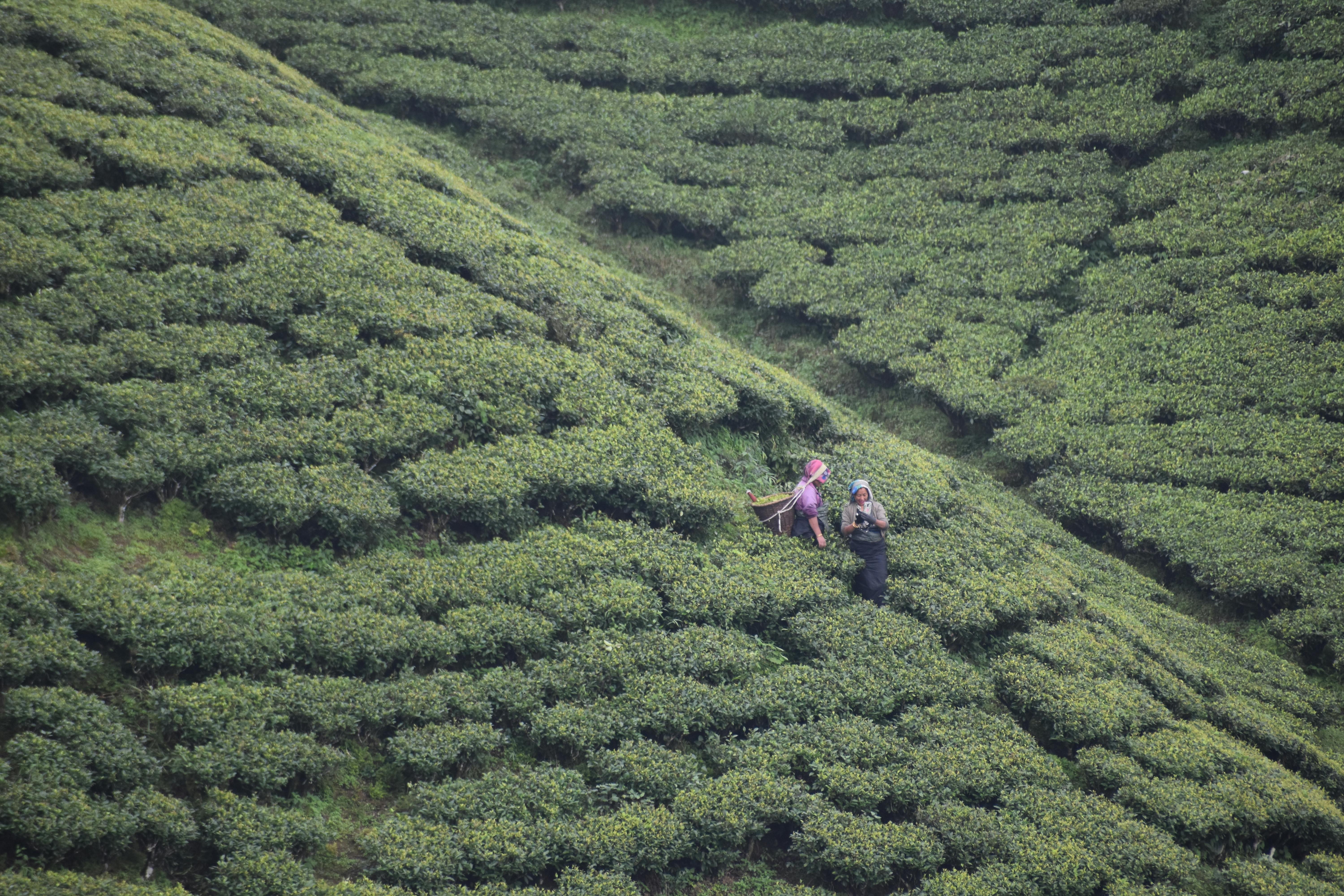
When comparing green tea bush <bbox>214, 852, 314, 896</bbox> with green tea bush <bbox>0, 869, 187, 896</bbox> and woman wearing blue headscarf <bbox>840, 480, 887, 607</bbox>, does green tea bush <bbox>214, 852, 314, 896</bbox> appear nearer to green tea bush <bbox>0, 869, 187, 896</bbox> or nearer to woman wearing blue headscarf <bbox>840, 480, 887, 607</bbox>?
green tea bush <bbox>0, 869, 187, 896</bbox>

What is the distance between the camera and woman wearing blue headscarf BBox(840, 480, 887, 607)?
46.6 ft

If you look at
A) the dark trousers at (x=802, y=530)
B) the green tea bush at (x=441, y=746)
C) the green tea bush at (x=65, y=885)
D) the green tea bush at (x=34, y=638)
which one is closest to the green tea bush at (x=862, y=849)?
the green tea bush at (x=441, y=746)

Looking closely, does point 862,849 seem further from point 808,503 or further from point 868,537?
point 808,503

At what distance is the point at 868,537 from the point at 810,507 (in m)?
0.96

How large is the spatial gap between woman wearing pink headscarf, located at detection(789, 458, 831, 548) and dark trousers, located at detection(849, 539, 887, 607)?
0.56 m

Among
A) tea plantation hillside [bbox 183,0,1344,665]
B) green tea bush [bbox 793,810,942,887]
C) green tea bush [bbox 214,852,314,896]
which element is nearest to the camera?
green tea bush [bbox 214,852,314,896]

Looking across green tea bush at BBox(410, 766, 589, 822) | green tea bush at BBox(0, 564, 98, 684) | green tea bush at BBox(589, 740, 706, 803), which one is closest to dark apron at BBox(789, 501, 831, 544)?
green tea bush at BBox(589, 740, 706, 803)

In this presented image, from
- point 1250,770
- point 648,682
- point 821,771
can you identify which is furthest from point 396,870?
point 1250,770

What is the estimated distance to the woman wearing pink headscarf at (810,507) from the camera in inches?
575

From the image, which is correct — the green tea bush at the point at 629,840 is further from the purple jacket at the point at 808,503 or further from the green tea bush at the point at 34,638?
the purple jacket at the point at 808,503

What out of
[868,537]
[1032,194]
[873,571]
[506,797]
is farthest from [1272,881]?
[1032,194]

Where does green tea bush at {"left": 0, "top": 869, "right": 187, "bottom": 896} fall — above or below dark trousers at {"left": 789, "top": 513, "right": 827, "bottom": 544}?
below

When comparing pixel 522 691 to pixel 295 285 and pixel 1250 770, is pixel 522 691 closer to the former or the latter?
pixel 295 285

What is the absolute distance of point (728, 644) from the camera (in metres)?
12.7
